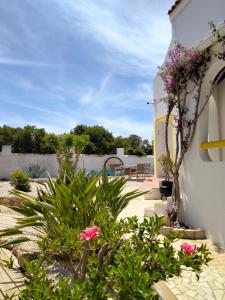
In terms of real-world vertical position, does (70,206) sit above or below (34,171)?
below

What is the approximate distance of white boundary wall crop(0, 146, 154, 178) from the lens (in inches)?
934

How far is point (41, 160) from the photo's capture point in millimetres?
25547

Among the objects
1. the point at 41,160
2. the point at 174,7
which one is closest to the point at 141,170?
the point at 41,160

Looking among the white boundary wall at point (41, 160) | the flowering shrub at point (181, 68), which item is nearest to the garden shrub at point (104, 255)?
the flowering shrub at point (181, 68)

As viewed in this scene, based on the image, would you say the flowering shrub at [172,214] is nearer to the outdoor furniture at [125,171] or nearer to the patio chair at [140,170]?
the patio chair at [140,170]

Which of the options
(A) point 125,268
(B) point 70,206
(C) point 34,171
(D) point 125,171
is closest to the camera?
(A) point 125,268

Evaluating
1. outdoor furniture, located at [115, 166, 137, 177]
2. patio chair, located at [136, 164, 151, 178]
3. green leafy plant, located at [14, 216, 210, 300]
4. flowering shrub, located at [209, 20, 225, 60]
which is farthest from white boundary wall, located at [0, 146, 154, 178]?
green leafy plant, located at [14, 216, 210, 300]

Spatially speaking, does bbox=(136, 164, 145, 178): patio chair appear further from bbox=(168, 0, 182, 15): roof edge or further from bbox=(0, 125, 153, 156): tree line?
bbox=(0, 125, 153, 156): tree line

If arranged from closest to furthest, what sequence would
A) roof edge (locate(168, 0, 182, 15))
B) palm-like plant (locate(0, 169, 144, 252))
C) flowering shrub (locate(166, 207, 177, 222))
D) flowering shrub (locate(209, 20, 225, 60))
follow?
palm-like plant (locate(0, 169, 144, 252)) < flowering shrub (locate(209, 20, 225, 60)) < flowering shrub (locate(166, 207, 177, 222)) < roof edge (locate(168, 0, 182, 15))

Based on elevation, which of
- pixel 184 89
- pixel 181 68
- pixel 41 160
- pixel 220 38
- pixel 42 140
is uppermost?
pixel 42 140

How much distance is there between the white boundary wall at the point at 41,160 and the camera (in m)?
23.7

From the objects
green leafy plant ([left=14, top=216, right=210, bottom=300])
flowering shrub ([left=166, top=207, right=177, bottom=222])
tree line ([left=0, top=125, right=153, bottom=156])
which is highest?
tree line ([left=0, top=125, right=153, bottom=156])

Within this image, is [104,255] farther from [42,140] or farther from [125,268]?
[42,140]

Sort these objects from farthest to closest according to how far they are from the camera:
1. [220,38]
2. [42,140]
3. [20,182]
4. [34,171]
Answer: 1. [42,140]
2. [34,171]
3. [20,182]
4. [220,38]
